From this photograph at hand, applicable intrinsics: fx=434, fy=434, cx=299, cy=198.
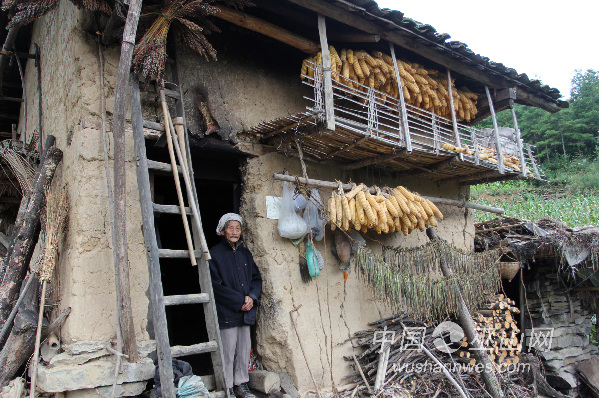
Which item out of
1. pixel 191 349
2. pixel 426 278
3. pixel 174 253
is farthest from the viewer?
pixel 426 278

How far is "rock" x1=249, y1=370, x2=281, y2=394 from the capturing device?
14.0 feet

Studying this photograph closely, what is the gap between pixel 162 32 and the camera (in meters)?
3.83

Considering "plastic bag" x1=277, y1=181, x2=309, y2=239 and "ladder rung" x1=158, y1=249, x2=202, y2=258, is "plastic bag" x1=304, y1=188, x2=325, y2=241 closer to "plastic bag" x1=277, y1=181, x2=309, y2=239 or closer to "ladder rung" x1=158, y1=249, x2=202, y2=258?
"plastic bag" x1=277, y1=181, x2=309, y2=239

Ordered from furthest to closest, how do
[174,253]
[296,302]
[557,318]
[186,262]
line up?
[557,318], [186,262], [296,302], [174,253]

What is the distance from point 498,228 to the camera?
313 inches

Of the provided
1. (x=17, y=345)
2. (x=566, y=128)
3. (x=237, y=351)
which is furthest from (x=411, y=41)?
(x=566, y=128)

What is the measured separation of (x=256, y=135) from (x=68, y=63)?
2003 millimetres

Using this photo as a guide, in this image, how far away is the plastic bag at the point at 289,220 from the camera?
477 centimetres

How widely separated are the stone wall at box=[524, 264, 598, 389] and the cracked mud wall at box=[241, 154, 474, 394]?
3.68 metres

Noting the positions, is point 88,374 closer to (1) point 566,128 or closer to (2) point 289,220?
(2) point 289,220

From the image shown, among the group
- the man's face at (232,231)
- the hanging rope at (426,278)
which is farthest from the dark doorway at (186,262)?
the hanging rope at (426,278)

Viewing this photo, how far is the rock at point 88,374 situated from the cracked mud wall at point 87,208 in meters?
0.23

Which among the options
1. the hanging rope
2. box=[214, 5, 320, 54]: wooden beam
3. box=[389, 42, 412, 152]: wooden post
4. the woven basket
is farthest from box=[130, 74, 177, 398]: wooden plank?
the woven basket

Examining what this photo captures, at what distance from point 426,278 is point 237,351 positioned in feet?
8.10
